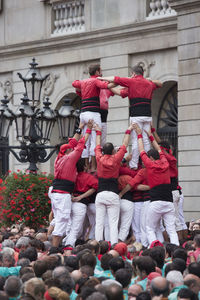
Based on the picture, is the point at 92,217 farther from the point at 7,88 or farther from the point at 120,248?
the point at 7,88

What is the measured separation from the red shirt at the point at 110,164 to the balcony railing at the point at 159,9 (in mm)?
8426

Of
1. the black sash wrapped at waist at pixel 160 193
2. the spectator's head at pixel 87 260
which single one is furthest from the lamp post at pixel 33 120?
the spectator's head at pixel 87 260

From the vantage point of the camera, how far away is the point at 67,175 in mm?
12148

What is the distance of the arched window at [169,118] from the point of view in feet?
64.8

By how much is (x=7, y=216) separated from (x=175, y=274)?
7.91 metres

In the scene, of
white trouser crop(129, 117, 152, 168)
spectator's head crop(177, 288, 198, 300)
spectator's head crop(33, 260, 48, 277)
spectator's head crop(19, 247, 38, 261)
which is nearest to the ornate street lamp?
white trouser crop(129, 117, 152, 168)

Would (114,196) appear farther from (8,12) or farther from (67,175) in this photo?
(8,12)

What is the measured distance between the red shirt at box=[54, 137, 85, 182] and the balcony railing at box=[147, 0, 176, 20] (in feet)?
26.8

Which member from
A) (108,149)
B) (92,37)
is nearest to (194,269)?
(108,149)

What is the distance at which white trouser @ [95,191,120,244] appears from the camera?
11.7m

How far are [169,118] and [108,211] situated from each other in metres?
8.61

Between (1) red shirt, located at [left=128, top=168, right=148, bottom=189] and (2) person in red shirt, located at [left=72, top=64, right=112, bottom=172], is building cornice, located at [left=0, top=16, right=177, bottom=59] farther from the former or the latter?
(1) red shirt, located at [left=128, top=168, right=148, bottom=189]

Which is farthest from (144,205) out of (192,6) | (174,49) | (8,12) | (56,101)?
(8,12)

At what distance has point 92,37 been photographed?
2086 cm
